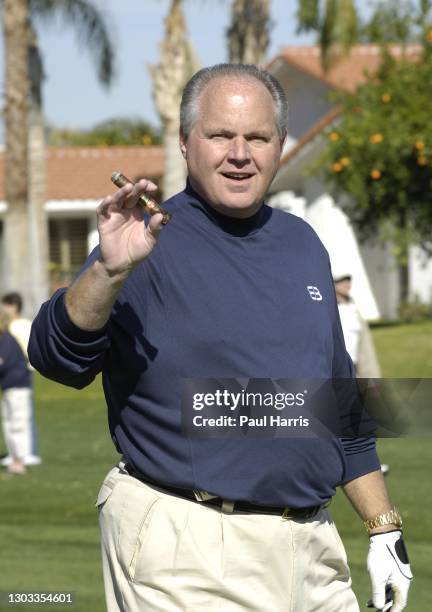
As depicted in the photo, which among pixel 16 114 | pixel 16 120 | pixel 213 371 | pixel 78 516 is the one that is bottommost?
pixel 78 516

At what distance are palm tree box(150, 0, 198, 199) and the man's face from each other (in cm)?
2408

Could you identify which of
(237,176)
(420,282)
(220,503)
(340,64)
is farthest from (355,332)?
(340,64)

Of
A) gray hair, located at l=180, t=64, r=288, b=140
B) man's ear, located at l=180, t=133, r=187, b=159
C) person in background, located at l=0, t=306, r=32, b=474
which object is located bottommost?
person in background, located at l=0, t=306, r=32, b=474

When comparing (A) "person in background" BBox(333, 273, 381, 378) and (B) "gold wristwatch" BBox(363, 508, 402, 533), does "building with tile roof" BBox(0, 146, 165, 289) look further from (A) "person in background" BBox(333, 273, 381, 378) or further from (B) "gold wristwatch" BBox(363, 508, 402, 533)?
(B) "gold wristwatch" BBox(363, 508, 402, 533)

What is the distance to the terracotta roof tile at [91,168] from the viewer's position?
149 feet

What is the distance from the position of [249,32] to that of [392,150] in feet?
11.9

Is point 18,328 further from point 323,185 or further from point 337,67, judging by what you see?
point 337,67

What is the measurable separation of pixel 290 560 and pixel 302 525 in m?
0.11

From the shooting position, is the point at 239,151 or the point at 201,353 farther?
the point at 239,151

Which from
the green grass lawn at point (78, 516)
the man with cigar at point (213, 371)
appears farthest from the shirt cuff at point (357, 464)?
the green grass lawn at point (78, 516)

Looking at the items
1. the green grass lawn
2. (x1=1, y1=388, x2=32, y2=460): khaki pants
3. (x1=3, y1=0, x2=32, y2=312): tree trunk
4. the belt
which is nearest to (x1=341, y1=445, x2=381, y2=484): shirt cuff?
the belt

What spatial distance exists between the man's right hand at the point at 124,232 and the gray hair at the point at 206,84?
75 cm

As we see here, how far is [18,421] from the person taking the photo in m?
15.3

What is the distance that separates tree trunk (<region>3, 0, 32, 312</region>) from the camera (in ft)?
94.3
